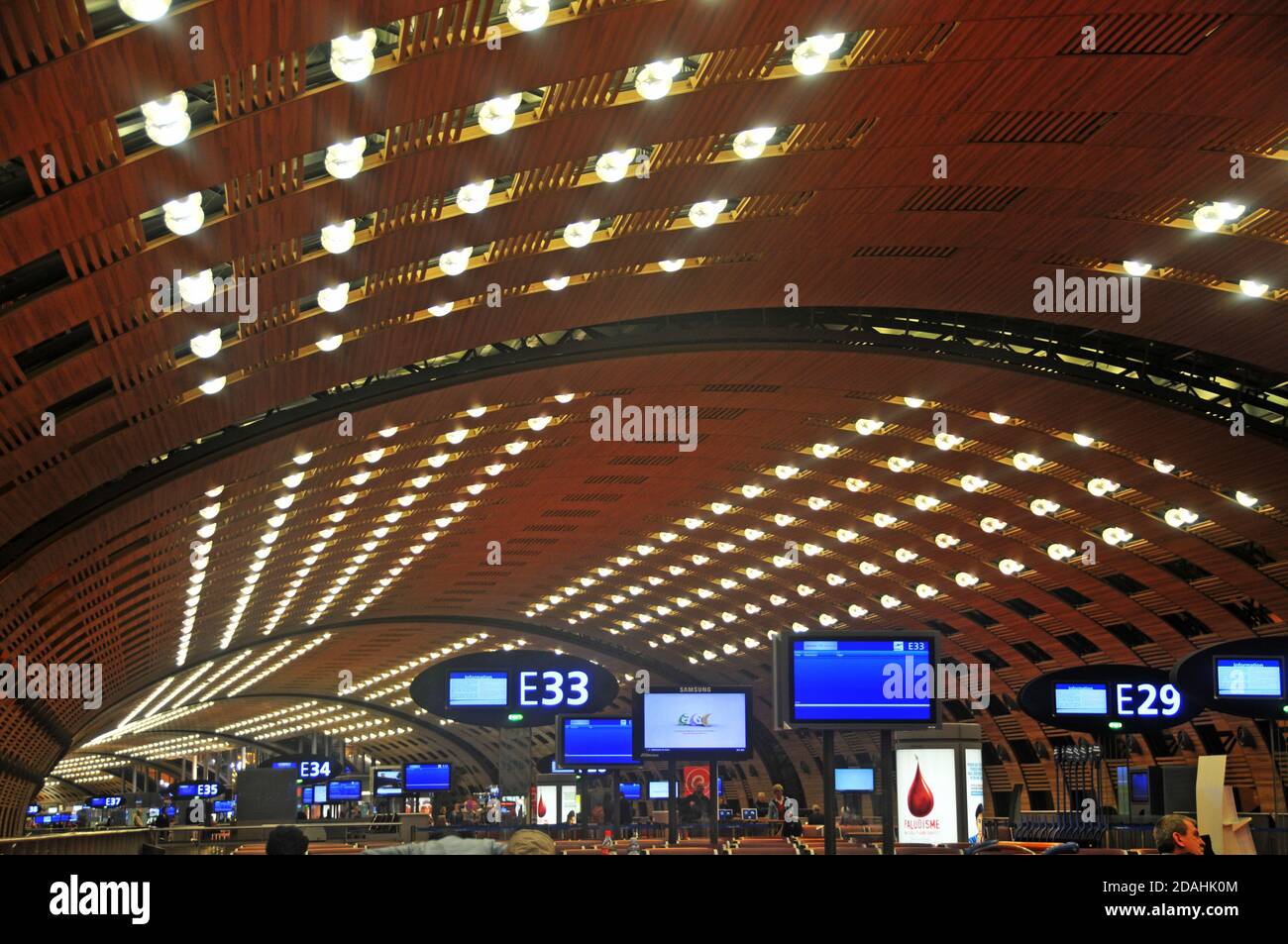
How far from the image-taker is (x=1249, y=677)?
22469 mm

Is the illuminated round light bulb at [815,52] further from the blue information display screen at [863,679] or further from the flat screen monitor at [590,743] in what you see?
the flat screen monitor at [590,743]

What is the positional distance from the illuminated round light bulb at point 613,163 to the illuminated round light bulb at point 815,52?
2.97 meters

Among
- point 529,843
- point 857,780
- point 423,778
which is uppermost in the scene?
point 529,843

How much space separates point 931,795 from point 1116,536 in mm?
23709

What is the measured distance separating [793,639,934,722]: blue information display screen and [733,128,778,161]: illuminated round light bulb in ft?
34.0

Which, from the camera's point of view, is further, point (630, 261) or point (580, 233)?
point (630, 261)

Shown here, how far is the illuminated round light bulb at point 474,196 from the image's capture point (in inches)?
736

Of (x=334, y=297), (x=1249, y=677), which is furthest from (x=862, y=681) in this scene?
(x=1249, y=677)

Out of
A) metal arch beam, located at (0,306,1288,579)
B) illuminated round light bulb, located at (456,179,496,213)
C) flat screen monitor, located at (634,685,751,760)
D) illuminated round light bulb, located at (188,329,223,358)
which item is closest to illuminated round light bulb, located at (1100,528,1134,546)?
metal arch beam, located at (0,306,1288,579)

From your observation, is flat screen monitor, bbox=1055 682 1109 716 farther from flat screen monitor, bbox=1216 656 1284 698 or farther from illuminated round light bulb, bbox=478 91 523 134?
illuminated round light bulb, bbox=478 91 523 134

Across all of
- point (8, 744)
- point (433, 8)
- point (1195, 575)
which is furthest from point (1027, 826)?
point (433, 8)

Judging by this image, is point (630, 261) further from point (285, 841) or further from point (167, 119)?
point (285, 841)

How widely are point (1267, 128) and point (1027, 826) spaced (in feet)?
92.0

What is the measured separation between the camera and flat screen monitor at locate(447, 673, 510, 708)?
1950cm
